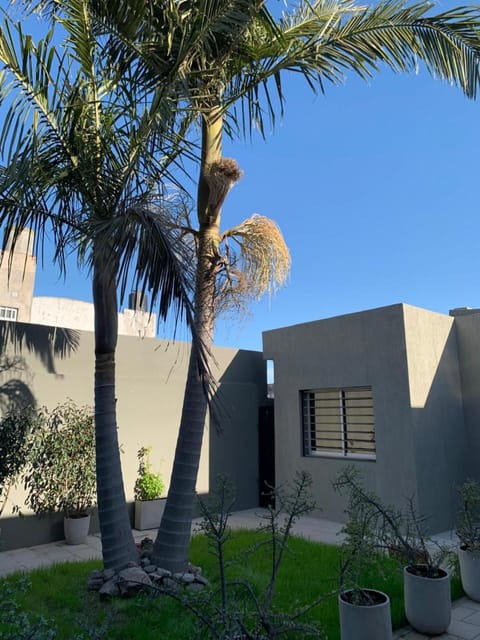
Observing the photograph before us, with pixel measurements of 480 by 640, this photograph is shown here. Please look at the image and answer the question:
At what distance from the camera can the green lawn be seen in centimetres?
462

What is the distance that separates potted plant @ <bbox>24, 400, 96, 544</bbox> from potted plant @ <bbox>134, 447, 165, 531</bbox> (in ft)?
3.47

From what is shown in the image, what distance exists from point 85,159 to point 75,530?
627 cm

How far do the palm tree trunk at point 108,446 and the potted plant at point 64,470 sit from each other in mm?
2906

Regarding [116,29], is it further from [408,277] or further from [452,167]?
[408,277]

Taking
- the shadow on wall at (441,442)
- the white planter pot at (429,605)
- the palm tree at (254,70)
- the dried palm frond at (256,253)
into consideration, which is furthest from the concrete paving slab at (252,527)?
the dried palm frond at (256,253)

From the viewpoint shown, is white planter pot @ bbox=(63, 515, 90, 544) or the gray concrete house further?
the gray concrete house

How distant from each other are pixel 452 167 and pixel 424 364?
19.2ft

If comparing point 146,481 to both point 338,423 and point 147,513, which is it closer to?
point 147,513

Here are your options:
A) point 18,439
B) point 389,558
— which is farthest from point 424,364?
point 18,439

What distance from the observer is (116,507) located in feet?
18.5

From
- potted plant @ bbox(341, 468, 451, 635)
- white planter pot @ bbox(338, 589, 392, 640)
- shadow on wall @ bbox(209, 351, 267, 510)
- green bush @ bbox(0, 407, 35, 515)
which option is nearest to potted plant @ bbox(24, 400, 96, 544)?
green bush @ bbox(0, 407, 35, 515)

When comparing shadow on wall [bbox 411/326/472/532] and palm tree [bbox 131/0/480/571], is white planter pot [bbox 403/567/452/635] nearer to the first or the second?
palm tree [bbox 131/0/480/571]

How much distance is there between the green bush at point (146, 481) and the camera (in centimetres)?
954

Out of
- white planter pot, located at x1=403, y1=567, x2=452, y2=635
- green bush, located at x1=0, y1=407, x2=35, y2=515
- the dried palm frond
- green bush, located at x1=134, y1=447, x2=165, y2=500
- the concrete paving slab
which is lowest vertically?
the concrete paving slab
